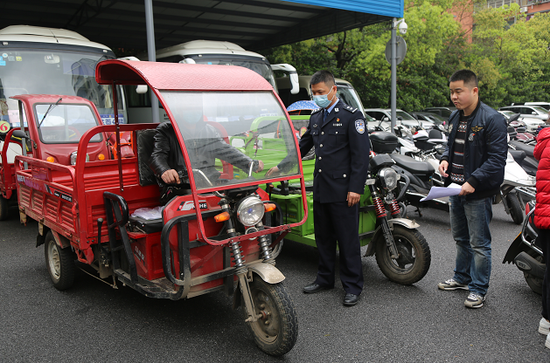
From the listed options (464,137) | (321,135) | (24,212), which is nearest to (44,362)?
(24,212)

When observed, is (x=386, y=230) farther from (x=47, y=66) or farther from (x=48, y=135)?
(x=47, y=66)

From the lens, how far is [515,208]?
257 inches

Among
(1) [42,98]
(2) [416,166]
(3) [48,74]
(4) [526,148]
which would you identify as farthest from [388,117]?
(1) [42,98]

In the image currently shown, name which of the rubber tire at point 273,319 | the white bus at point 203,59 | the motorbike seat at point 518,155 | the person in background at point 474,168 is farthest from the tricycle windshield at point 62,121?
the motorbike seat at point 518,155

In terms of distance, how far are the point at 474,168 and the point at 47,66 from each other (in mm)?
7695

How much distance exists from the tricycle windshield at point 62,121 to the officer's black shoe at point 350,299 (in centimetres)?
505

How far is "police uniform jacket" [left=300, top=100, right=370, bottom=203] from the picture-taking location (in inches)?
150

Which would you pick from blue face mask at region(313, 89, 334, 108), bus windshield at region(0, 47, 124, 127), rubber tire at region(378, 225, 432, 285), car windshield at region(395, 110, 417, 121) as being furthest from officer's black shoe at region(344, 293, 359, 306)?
car windshield at region(395, 110, 417, 121)

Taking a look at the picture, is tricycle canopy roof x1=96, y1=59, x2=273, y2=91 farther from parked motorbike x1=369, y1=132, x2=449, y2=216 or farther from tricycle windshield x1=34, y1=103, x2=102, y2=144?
tricycle windshield x1=34, y1=103, x2=102, y2=144

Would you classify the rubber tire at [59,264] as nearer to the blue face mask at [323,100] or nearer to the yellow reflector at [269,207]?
the yellow reflector at [269,207]

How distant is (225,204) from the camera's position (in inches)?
118

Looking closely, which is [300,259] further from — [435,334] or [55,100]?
[55,100]

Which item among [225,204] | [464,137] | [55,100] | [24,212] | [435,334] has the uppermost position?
[55,100]

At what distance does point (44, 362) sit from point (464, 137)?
3758mm
